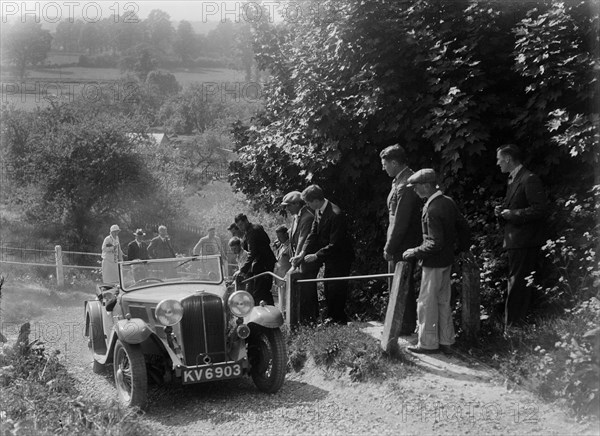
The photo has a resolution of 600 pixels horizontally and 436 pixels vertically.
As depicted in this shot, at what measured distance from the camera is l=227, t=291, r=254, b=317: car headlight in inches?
320

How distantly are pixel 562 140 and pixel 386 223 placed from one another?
337 centimetres

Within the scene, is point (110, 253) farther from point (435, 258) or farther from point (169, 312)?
point (435, 258)

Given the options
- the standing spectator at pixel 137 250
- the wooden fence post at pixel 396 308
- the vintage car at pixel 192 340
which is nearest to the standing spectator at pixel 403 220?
the wooden fence post at pixel 396 308

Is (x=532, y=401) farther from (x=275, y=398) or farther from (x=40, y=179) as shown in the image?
(x=40, y=179)

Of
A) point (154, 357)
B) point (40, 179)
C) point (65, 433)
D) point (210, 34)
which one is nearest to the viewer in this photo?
point (65, 433)

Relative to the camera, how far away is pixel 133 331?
7.86 metres

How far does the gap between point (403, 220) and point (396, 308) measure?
109 centimetres

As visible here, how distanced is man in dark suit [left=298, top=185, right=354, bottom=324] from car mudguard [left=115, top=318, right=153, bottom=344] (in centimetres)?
257

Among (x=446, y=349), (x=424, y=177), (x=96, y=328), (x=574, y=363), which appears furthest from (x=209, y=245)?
(x=574, y=363)

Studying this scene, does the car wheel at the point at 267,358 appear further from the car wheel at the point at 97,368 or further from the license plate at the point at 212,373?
the car wheel at the point at 97,368

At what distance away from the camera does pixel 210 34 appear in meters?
136

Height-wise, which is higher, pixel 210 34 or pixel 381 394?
pixel 210 34

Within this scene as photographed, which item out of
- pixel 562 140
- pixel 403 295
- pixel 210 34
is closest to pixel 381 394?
pixel 403 295

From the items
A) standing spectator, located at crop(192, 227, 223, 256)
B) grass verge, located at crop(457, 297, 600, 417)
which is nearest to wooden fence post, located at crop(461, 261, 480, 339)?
grass verge, located at crop(457, 297, 600, 417)
